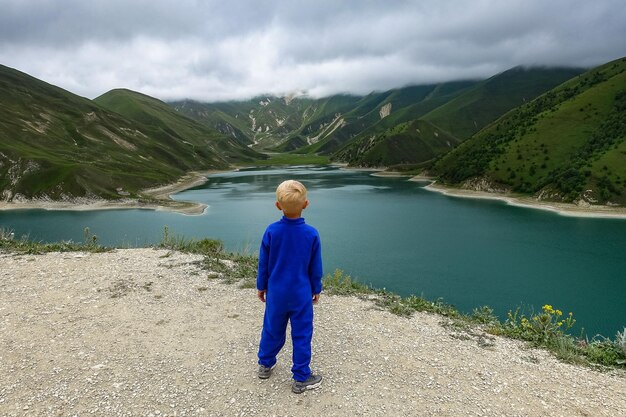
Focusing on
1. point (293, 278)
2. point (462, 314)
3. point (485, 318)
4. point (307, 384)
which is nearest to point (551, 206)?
point (462, 314)

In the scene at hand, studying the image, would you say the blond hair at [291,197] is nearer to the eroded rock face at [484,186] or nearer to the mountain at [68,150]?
the mountain at [68,150]

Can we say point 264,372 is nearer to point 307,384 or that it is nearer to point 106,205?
point 307,384

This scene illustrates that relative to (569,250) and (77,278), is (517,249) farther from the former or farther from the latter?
(77,278)

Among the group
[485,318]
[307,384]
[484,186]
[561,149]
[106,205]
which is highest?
[561,149]

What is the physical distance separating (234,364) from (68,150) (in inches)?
5769

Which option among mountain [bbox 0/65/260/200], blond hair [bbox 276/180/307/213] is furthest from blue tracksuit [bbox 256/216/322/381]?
mountain [bbox 0/65/260/200]

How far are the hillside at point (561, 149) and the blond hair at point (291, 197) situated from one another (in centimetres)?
9445

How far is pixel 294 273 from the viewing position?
6.33 metres

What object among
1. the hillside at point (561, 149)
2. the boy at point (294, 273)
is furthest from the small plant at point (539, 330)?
the hillside at point (561, 149)

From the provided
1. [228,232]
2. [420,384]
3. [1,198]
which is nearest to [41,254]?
[420,384]

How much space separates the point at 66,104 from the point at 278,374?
8409 inches

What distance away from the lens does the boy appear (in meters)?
6.28

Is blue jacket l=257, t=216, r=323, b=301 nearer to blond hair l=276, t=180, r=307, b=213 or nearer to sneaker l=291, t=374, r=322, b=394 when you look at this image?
blond hair l=276, t=180, r=307, b=213

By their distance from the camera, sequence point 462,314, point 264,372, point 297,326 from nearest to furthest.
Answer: point 297,326
point 264,372
point 462,314
